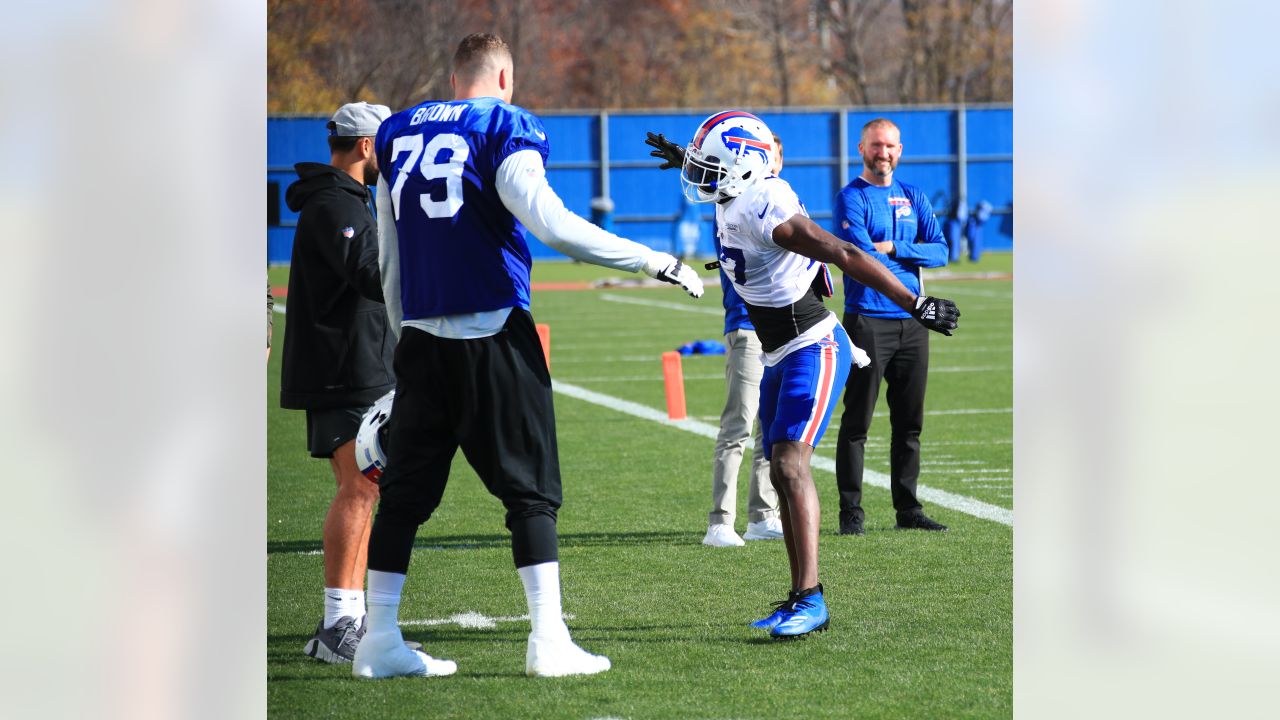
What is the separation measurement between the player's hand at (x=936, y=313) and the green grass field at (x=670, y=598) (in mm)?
1126

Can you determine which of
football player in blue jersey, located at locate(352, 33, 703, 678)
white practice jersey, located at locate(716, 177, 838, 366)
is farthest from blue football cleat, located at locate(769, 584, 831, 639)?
white practice jersey, located at locate(716, 177, 838, 366)

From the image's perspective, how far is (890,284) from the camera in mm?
5273

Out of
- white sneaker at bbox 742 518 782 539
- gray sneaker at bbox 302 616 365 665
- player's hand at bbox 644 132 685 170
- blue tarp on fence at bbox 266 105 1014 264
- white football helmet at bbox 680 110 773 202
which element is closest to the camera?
gray sneaker at bbox 302 616 365 665

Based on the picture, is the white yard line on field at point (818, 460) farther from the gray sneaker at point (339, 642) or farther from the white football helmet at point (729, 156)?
the gray sneaker at point (339, 642)

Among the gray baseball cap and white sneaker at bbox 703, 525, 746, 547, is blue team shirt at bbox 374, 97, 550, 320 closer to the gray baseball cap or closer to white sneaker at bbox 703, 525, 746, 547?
the gray baseball cap

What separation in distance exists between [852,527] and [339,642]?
10.1 feet

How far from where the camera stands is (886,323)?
7613 mm

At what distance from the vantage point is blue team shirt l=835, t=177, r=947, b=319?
7539mm

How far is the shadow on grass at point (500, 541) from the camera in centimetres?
746

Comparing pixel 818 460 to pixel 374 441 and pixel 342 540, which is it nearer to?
pixel 342 540

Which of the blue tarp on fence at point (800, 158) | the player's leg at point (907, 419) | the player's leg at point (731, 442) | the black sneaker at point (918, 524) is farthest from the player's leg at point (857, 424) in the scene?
the blue tarp on fence at point (800, 158)
